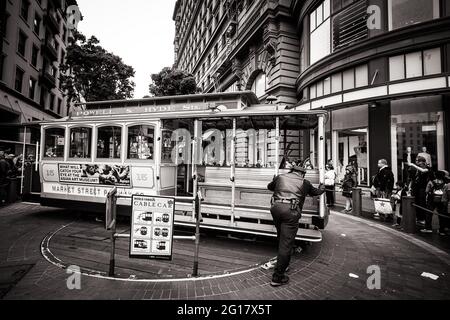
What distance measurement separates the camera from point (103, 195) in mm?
7426

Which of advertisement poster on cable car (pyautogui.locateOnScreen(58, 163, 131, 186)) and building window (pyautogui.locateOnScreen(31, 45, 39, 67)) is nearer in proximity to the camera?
advertisement poster on cable car (pyautogui.locateOnScreen(58, 163, 131, 186))

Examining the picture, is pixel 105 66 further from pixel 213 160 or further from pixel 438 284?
pixel 438 284

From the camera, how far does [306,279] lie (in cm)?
430

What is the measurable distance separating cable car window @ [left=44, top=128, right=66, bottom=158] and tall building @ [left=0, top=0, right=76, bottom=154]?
6.18 metres

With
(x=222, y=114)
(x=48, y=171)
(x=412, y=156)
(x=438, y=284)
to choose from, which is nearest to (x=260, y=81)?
(x=412, y=156)

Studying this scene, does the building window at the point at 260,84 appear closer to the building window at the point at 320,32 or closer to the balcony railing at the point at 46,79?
the building window at the point at 320,32

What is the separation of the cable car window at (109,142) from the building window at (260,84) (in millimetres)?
13242

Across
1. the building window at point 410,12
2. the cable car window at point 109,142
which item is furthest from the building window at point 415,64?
the cable car window at point 109,142

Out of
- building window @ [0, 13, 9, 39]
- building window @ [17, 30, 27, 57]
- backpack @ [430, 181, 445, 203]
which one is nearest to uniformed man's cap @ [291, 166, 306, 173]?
backpack @ [430, 181, 445, 203]

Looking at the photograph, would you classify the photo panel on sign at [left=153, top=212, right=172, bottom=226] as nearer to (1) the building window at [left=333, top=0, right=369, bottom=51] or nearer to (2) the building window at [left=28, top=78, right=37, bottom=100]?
(1) the building window at [left=333, top=0, right=369, bottom=51]

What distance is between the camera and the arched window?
1886cm

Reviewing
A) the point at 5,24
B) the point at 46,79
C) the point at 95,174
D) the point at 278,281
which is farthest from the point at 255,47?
the point at 46,79

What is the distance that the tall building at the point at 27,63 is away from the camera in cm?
1859

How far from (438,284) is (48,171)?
34.1ft
